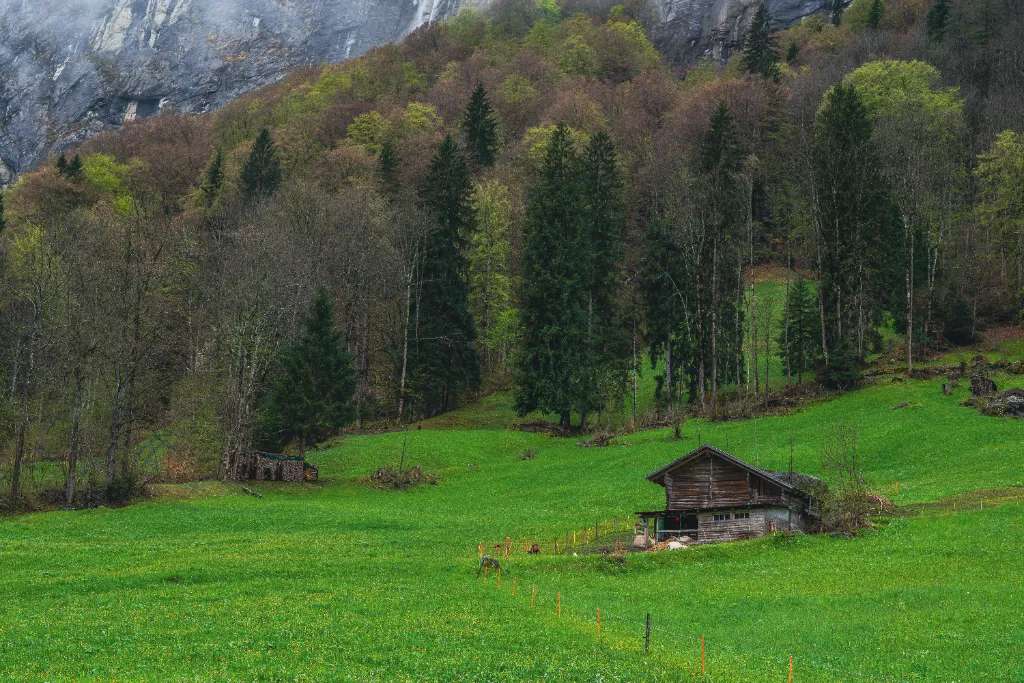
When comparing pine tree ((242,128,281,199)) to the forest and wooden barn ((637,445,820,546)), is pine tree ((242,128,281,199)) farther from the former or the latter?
wooden barn ((637,445,820,546))

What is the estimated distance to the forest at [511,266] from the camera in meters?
59.8

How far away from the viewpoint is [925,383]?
64938 millimetres

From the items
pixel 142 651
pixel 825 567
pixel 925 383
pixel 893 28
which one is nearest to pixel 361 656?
pixel 142 651

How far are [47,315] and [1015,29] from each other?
10669cm

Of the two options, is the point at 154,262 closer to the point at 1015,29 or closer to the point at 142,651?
the point at 142,651

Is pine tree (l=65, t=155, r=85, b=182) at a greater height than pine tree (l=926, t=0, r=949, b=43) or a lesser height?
lesser

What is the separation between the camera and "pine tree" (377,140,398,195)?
99625mm

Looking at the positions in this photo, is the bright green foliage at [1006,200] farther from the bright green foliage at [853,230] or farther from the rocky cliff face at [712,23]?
the rocky cliff face at [712,23]

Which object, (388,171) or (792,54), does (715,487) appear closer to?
(388,171)

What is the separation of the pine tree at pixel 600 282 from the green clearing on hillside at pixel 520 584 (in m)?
12.5

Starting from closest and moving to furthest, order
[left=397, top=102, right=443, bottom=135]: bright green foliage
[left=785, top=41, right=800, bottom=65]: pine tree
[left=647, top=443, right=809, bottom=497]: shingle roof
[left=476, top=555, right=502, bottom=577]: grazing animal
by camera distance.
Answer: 1. [left=476, top=555, right=502, bottom=577]: grazing animal
2. [left=647, top=443, right=809, bottom=497]: shingle roof
3. [left=397, top=102, right=443, bottom=135]: bright green foliage
4. [left=785, top=41, right=800, bottom=65]: pine tree

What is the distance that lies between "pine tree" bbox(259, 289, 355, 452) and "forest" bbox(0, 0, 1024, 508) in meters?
0.22

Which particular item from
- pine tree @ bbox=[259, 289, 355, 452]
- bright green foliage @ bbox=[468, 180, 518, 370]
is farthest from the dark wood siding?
bright green foliage @ bbox=[468, 180, 518, 370]

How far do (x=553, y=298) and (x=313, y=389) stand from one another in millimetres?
21128
